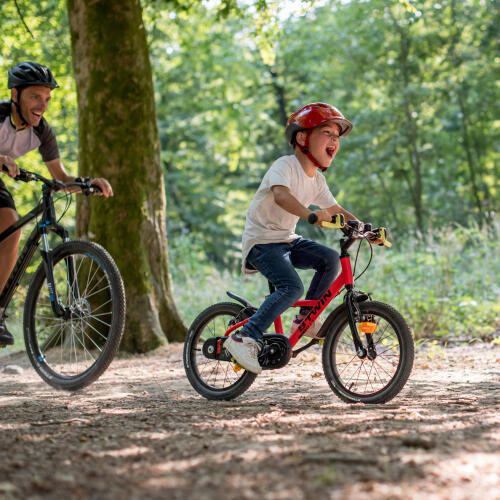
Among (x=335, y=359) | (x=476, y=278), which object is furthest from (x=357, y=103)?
(x=335, y=359)

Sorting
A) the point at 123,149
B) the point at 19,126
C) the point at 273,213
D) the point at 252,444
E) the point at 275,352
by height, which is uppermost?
the point at 123,149

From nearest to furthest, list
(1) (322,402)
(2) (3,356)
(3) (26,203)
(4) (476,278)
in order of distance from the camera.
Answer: (1) (322,402)
(2) (3,356)
(4) (476,278)
(3) (26,203)

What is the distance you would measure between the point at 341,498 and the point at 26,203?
1367 cm

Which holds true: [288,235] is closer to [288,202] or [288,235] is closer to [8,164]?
[288,202]

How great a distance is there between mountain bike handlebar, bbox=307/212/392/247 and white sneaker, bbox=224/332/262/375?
2.94 feet

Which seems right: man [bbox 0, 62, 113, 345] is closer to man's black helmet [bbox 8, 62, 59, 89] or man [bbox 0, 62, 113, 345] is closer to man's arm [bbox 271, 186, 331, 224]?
man's black helmet [bbox 8, 62, 59, 89]

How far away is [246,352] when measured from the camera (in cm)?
404

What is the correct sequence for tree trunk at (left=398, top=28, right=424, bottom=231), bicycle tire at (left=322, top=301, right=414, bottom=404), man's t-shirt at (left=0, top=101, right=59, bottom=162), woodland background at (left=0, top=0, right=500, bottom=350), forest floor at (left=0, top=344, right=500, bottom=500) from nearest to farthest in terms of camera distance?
forest floor at (left=0, top=344, right=500, bottom=500)
bicycle tire at (left=322, top=301, right=414, bottom=404)
man's t-shirt at (left=0, top=101, right=59, bottom=162)
woodland background at (left=0, top=0, right=500, bottom=350)
tree trunk at (left=398, top=28, right=424, bottom=231)

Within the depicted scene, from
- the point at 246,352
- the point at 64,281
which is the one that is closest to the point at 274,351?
the point at 246,352

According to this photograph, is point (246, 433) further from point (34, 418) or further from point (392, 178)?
point (392, 178)

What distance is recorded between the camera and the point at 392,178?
18.8m

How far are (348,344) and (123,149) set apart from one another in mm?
3581

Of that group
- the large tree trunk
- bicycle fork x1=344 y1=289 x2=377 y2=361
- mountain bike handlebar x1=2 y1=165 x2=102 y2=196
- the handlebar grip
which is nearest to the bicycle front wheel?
mountain bike handlebar x1=2 y1=165 x2=102 y2=196

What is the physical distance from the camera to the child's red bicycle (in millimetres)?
3830
